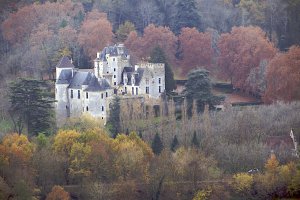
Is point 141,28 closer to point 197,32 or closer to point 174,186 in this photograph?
point 197,32

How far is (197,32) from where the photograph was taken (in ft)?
225

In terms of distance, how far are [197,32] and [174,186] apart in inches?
807

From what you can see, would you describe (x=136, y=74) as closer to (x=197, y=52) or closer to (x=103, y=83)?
(x=103, y=83)

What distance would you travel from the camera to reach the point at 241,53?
218 ft

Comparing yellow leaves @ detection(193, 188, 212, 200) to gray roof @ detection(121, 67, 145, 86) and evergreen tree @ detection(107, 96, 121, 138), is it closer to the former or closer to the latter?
evergreen tree @ detection(107, 96, 121, 138)

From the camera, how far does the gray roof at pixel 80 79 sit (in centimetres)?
5934

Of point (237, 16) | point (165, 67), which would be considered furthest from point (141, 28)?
point (165, 67)

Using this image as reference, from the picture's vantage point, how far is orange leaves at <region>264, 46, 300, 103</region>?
202 ft

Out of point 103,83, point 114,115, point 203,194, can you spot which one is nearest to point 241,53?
point 103,83

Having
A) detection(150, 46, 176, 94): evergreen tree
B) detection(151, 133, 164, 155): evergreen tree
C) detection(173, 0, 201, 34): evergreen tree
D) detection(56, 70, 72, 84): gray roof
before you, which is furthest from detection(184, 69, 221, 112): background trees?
detection(173, 0, 201, 34): evergreen tree

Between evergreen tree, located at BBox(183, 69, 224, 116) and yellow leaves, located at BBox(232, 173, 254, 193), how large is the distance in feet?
34.3

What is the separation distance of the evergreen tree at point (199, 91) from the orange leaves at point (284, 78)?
3.64m

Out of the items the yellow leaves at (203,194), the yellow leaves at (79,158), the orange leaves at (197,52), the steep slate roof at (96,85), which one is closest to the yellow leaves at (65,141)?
the yellow leaves at (79,158)

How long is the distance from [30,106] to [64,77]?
404 centimetres
